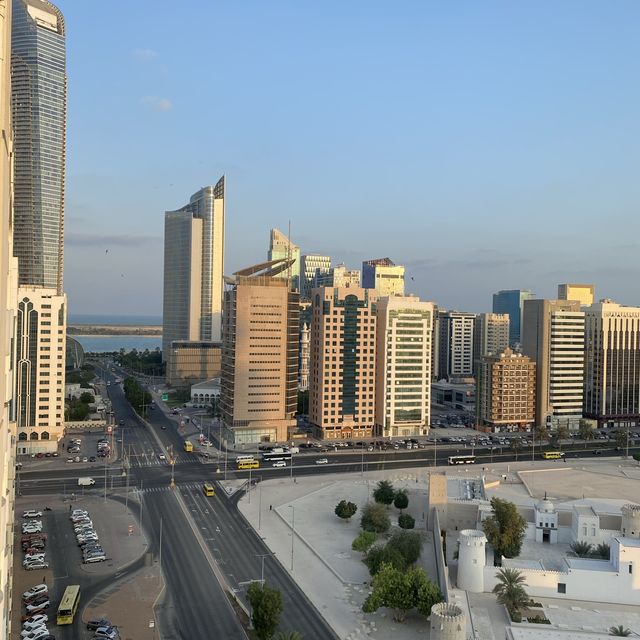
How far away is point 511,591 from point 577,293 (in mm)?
97606

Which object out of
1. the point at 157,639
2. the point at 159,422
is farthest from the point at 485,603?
the point at 159,422

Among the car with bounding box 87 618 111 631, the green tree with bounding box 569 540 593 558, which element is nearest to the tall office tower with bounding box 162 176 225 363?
the green tree with bounding box 569 540 593 558

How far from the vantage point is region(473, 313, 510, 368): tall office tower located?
581 feet

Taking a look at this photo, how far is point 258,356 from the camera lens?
8756 cm

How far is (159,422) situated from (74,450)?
24020mm

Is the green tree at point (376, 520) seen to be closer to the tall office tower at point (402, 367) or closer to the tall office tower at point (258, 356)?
the tall office tower at point (258, 356)

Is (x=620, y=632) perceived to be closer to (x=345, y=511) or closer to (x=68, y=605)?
(x=345, y=511)

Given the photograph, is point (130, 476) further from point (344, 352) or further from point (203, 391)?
point (203, 391)

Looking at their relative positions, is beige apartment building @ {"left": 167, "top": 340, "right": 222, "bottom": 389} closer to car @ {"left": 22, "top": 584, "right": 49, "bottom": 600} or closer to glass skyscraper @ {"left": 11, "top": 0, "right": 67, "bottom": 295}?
glass skyscraper @ {"left": 11, "top": 0, "right": 67, "bottom": 295}

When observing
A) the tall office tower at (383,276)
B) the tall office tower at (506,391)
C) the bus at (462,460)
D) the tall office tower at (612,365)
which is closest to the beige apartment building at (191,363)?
the tall office tower at (383,276)

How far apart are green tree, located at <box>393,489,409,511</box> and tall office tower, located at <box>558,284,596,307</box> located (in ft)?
261

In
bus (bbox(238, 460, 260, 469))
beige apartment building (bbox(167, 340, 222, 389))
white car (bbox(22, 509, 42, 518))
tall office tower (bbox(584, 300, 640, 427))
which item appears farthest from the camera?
beige apartment building (bbox(167, 340, 222, 389))

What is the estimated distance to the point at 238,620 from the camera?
1427 inches

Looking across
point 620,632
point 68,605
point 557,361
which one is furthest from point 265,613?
point 557,361
